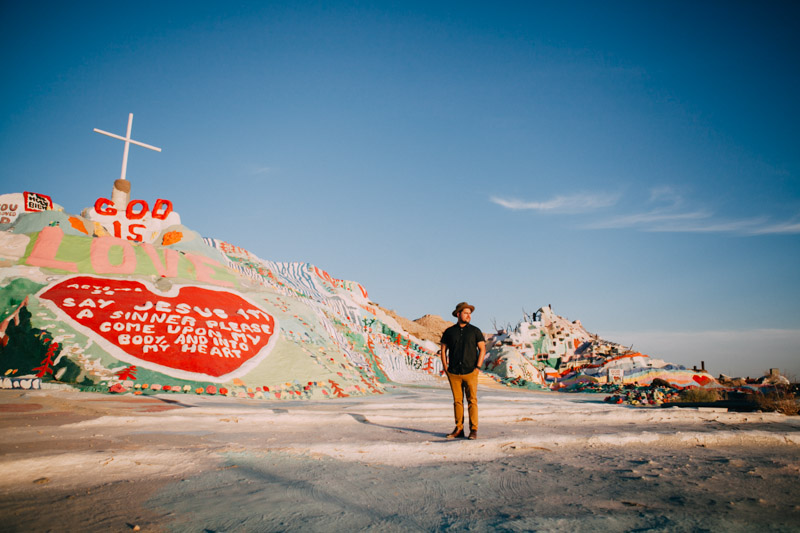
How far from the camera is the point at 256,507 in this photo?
8.37 ft

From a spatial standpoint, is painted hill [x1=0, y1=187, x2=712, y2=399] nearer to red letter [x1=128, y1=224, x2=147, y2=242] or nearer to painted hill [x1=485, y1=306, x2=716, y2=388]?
red letter [x1=128, y1=224, x2=147, y2=242]

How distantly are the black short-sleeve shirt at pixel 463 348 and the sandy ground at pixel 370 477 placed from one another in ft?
2.66

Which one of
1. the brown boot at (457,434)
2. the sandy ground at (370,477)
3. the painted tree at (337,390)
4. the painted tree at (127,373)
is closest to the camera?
the sandy ground at (370,477)

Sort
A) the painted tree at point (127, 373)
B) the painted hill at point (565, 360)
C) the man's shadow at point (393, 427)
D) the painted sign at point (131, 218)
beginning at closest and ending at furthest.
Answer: the man's shadow at point (393, 427) → the painted tree at point (127, 373) → the painted sign at point (131, 218) → the painted hill at point (565, 360)

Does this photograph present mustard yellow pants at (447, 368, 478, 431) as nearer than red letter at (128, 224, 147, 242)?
Yes

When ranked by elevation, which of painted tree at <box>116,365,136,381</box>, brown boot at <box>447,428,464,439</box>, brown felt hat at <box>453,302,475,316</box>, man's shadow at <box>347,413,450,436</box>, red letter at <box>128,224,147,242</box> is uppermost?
red letter at <box>128,224,147,242</box>

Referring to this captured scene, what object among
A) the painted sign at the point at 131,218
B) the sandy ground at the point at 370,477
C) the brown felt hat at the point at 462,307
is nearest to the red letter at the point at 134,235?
the painted sign at the point at 131,218

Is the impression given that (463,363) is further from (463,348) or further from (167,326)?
(167,326)

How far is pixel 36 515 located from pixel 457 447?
3105 millimetres

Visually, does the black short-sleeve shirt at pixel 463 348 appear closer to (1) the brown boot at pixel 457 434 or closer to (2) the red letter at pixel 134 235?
(1) the brown boot at pixel 457 434

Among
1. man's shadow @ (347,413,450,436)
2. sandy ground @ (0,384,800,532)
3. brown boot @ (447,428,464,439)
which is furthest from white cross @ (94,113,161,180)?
brown boot @ (447,428,464,439)

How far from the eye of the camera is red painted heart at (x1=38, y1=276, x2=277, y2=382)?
10117mm

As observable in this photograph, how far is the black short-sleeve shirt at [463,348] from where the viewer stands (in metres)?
5.19

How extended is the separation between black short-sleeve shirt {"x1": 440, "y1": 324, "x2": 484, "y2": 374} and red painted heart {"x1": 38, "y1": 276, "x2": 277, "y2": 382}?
682 cm
